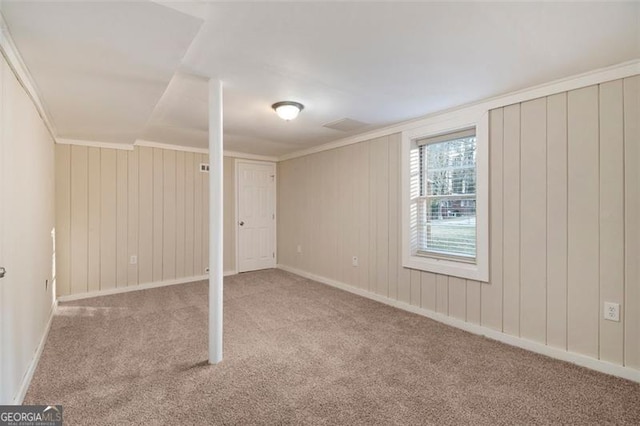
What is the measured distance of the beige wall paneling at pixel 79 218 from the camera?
3975mm

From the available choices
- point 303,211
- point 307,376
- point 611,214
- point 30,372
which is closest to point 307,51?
point 307,376

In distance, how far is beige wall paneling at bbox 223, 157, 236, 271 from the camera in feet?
17.4

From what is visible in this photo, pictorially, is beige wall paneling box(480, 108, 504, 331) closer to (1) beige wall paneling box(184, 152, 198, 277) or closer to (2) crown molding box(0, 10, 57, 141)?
(2) crown molding box(0, 10, 57, 141)

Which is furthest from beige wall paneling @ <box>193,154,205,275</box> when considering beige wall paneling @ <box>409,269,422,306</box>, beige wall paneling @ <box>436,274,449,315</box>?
beige wall paneling @ <box>436,274,449,315</box>

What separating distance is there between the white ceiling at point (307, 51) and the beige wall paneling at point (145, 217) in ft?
4.92

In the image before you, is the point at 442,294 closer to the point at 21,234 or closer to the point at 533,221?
the point at 533,221

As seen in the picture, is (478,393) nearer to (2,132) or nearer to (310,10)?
(310,10)

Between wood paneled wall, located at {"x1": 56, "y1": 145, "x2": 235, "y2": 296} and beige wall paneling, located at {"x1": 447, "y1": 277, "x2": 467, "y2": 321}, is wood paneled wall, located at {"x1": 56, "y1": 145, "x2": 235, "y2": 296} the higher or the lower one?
the higher one

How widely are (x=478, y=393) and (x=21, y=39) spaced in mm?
3402

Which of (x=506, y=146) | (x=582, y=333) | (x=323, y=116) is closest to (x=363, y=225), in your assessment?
(x=323, y=116)

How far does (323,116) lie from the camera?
3.32 metres

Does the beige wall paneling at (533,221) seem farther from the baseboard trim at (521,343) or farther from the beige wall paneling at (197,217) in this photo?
the beige wall paneling at (197,217)

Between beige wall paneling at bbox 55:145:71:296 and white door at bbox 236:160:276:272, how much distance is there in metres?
2.35

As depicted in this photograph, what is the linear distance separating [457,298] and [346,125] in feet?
7.54
